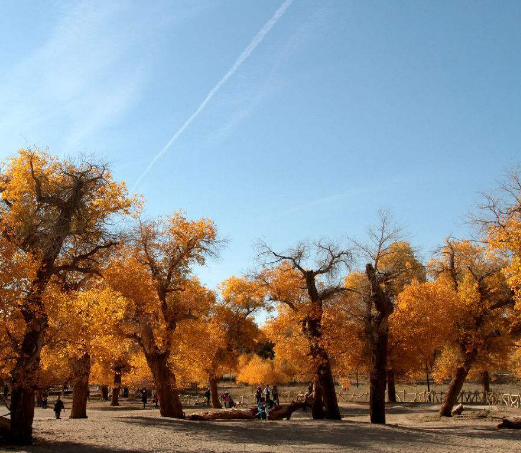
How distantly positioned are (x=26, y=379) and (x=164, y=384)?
10.5 meters

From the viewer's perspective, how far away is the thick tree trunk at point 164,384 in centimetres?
2450

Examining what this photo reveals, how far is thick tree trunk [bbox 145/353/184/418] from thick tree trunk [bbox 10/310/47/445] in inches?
357

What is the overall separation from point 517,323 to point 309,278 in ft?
38.3

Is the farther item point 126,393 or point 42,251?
point 126,393

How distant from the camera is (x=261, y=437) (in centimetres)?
1891

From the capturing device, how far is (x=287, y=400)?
161 ft

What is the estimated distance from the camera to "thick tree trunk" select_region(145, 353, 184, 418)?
24500 millimetres

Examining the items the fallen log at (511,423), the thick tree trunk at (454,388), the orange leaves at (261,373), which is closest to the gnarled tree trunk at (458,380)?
the thick tree trunk at (454,388)

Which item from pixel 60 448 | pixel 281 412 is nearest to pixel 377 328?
pixel 281 412

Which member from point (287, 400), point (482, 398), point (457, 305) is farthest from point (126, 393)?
point (457, 305)

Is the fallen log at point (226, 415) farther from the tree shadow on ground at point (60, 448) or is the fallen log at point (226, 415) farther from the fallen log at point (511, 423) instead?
the fallen log at point (511, 423)

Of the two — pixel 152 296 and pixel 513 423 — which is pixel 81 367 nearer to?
pixel 152 296

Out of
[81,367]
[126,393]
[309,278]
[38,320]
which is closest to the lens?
[38,320]

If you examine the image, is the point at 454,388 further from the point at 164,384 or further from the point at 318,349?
the point at 164,384
